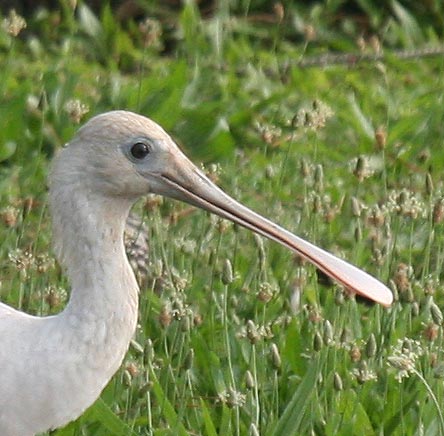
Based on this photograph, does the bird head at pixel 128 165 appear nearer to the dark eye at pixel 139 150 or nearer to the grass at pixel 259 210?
the dark eye at pixel 139 150

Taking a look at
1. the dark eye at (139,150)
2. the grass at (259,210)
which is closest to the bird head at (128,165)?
the dark eye at (139,150)

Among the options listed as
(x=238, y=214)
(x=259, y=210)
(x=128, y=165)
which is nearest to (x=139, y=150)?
(x=128, y=165)

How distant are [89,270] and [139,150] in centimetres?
31

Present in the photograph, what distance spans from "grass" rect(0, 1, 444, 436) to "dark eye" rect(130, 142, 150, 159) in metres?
0.41

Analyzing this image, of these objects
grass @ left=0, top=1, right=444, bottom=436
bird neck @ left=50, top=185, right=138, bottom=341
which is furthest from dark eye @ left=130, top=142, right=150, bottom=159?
grass @ left=0, top=1, right=444, bottom=436

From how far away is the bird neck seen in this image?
403 cm

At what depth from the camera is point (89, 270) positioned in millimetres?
→ 4051

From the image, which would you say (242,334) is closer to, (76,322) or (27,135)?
(76,322)

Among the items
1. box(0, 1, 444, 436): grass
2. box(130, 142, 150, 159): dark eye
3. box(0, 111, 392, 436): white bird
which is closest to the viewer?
box(0, 111, 392, 436): white bird

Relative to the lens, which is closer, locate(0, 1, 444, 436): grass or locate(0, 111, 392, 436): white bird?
locate(0, 111, 392, 436): white bird

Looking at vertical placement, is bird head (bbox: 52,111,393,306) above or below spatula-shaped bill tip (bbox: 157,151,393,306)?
above

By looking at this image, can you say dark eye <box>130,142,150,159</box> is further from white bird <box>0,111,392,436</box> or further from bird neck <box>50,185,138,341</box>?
bird neck <box>50,185,138,341</box>

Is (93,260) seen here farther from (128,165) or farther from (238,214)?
(238,214)

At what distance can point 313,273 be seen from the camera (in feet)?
17.4
